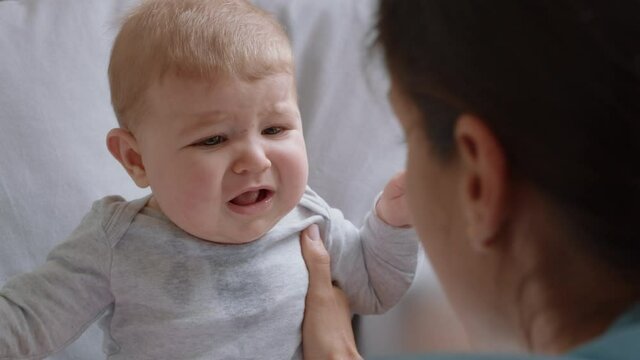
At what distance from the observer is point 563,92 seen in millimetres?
409

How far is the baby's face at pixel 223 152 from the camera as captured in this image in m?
0.78

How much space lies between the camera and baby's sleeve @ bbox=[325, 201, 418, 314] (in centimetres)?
92

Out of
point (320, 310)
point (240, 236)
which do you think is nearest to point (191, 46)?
point (240, 236)

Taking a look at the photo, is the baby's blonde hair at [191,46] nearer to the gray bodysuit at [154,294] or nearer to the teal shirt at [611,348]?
the gray bodysuit at [154,294]

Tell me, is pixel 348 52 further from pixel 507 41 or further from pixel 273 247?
pixel 507 41

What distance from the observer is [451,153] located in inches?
18.0

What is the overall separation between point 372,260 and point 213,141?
23 centimetres

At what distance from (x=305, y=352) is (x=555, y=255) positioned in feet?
1.61

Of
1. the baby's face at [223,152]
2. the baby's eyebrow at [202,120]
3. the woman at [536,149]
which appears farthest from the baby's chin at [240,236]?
the woman at [536,149]

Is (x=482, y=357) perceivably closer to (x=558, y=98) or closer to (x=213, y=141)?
(x=558, y=98)

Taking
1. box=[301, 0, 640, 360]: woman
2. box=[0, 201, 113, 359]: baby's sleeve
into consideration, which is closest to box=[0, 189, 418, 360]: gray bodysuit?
box=[0, 201, 113, 359]: baby's sleeve

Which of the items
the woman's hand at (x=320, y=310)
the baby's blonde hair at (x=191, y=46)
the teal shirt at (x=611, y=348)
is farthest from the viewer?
the woman's hand at (x=320, y=310)

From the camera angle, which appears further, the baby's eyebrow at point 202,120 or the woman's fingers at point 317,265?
the woman's fingers at point 317,265

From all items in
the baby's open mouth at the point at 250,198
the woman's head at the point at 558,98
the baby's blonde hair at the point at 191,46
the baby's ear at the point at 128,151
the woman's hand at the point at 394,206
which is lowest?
the woman's hand at the point at 394,206
